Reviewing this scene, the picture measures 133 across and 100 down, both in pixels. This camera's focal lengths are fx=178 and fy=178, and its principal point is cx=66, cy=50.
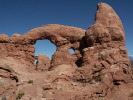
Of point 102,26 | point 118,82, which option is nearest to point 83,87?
point 118,82

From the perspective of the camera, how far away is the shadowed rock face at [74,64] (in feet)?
51.5

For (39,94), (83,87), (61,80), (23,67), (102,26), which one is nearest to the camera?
(39,94)

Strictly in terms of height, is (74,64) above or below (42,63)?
below

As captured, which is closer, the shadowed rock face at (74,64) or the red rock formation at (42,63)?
the shadowed rock face at (74,64)

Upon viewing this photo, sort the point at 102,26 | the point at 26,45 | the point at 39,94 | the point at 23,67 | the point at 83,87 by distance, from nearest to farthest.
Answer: the point at 39,94 < the point at 83,87 < the point at 102,26 < the point at 23,67 < the point at 26,45

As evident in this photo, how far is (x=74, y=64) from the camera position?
20094mm

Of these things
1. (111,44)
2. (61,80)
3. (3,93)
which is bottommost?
(3,93)

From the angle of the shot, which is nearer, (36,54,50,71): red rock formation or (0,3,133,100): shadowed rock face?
(0,3,133,100): shadowed rock face

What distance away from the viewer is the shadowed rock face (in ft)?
51.5

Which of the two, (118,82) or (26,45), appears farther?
(26,45)

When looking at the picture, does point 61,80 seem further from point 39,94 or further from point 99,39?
point 99,39

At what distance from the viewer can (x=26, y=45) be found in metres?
22.1

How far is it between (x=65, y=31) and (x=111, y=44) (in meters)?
5.92

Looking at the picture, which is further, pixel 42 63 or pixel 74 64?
pixel 42 63
